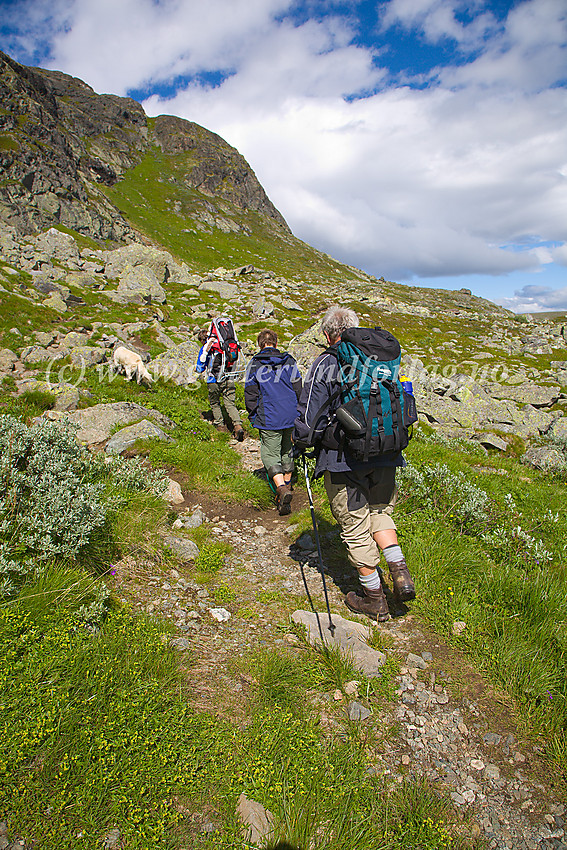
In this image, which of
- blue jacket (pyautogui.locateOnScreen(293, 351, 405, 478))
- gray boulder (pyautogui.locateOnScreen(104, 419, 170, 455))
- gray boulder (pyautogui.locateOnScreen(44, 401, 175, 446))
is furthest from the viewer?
gray boulder (pyautogui.locateOnScreen(44, 401, 175, 446))

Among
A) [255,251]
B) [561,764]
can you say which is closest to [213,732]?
[561,764]

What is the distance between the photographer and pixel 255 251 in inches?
4535

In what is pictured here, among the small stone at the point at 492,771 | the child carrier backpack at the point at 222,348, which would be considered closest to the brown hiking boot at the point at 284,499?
the child carrier backpack at the point at 222,348

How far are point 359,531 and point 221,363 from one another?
727 cm

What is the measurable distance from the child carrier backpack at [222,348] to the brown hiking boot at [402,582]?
24.7 ft

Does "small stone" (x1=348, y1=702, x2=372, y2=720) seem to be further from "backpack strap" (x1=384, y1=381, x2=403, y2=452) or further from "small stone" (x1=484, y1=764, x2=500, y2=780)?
"backpack strap" (x1=384, y1=381, x2=403, y2=452)

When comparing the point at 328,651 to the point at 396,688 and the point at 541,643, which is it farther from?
the point at 541,643

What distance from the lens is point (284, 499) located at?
746cm

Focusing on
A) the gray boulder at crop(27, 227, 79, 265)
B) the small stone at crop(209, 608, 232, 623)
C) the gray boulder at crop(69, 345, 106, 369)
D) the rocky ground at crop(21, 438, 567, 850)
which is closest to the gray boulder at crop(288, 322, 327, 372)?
the gray boulder at crop(69, 345, 106, 369)

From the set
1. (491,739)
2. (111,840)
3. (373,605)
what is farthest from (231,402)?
(111,840)

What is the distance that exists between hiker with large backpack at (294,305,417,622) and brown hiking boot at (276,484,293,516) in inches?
105

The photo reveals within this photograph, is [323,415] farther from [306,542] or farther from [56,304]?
[56,304]

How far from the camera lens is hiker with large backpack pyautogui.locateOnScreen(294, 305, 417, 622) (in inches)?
167

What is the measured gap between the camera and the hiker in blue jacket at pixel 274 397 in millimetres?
7719
